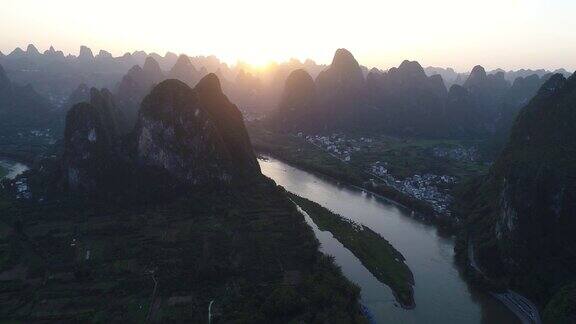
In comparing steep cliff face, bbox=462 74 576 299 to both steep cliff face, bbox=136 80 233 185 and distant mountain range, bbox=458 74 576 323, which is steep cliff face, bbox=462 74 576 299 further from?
steep cliff face, bbox=136 80 233 185

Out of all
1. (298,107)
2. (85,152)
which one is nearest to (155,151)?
(85,152)

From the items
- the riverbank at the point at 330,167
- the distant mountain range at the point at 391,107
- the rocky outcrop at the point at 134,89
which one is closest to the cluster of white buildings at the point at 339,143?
the riverbank at the point at 330,167

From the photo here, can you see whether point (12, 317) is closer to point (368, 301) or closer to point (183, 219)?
point (183, 219)

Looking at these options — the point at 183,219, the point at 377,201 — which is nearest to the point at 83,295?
the point at 183,219

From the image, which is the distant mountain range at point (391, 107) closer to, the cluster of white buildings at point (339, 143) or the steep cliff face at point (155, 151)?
the cluster of white buildings at point (339, 143)

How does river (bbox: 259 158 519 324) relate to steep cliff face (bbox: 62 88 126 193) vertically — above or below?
below

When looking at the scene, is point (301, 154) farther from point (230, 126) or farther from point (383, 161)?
point (230, 126)

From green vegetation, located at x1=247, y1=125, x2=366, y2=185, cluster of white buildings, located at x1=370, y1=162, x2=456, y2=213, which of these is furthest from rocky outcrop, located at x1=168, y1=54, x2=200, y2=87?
cluster of white buildings, located at x1=370, y1=162, x2=456, y2=213
